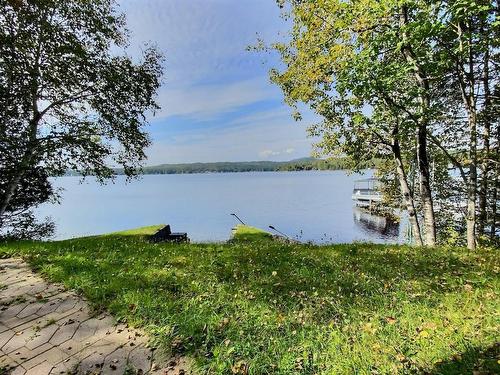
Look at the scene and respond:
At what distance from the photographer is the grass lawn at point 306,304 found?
3.39m

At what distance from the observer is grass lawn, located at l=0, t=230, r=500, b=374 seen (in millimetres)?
3391

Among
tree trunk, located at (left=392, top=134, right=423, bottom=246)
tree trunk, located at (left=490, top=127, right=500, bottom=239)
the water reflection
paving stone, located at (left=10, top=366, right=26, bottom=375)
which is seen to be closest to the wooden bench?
tree trunk, located at (left=392, top=134, right=423, bottom=246)

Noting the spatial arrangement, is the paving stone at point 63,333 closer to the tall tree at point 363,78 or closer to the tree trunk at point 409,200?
the tall tree at point 363,78

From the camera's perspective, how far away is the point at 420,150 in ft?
35.4

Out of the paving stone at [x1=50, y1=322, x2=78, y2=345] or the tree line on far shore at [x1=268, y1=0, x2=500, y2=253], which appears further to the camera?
the tree line on far shore at [x1=268, y1=0, x2=500, y2=253]

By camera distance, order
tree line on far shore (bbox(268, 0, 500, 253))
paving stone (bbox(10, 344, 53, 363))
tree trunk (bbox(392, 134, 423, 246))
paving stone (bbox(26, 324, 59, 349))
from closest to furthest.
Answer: paving stone (bbox(10, 344, 53, 363))
paving stone (bbox(26, 324, 59, 349))
tree line on far shore (bbox(268, 0, 500, 253))
tree trunk (bbox(392, 134, 423, 246))

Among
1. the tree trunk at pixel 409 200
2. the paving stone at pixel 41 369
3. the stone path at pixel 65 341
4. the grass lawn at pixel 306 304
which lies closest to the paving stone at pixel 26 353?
the stone path at pixel 65 341

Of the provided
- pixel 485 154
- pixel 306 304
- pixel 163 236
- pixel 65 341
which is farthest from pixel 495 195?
pixel 163 236

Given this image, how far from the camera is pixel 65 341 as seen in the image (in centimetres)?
400

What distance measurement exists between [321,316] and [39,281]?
18.1 ft

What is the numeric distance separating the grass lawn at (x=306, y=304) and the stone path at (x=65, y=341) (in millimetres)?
245

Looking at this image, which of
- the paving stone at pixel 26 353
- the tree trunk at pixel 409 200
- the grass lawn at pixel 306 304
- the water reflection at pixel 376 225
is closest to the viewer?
the grass lawn at pixel 306 304

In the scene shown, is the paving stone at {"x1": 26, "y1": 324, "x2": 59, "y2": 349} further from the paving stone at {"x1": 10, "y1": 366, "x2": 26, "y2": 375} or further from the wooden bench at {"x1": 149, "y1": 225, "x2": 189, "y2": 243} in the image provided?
the wooden bench at {"x1": 149, "y1": 225, "x2": 189, "y2": 243}

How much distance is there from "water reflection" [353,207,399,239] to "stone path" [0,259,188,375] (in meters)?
36.7
